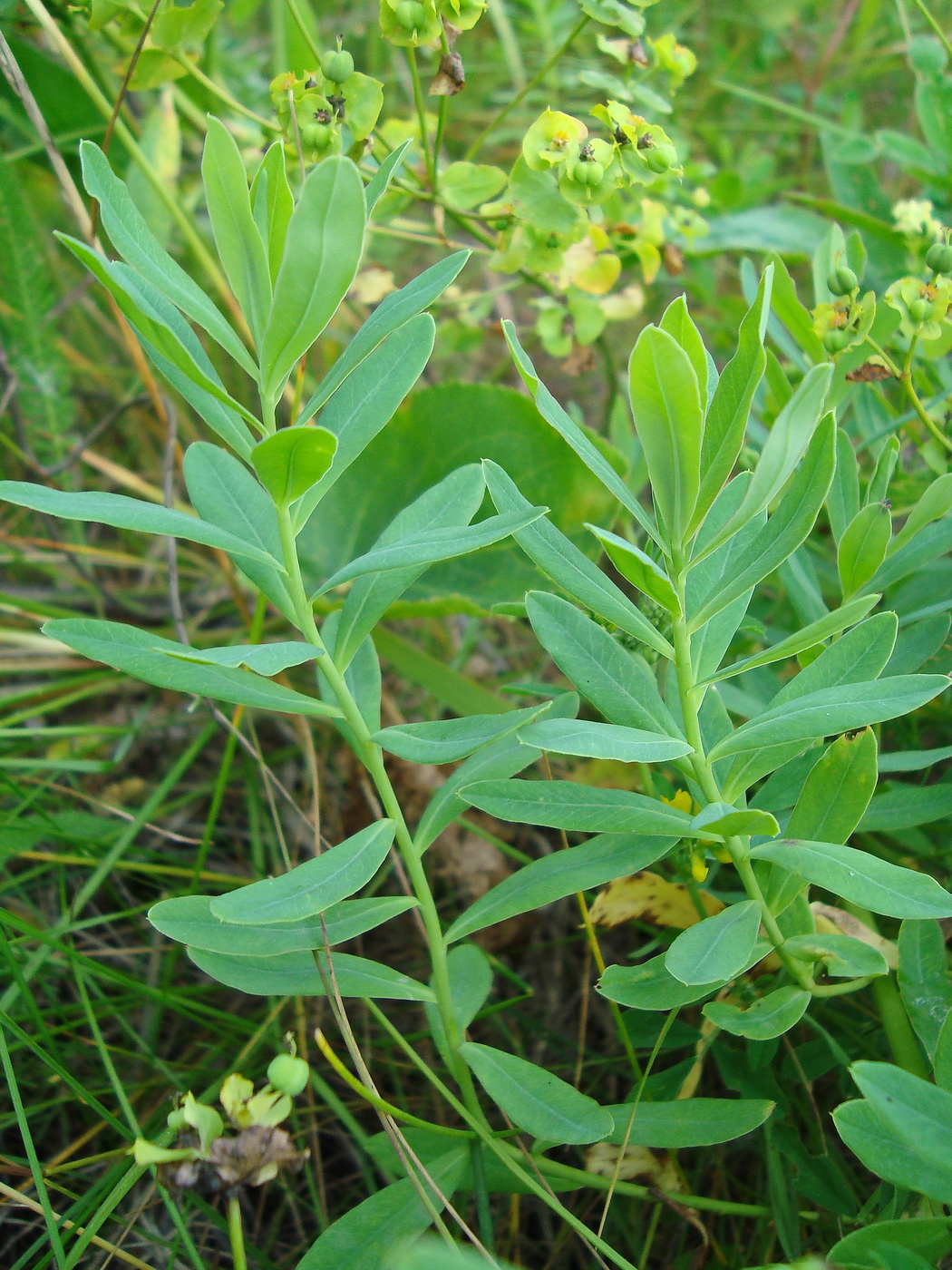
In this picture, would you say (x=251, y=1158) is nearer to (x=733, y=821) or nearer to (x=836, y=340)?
(x=733, y=821)

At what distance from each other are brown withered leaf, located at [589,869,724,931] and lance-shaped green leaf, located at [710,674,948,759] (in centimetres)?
27

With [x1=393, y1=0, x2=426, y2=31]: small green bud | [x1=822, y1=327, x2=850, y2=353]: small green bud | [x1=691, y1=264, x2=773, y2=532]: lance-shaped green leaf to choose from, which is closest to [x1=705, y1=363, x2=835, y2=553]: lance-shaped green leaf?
[x1=691, y1=264, x2=773, y2=532]: lance-shaped green leaf

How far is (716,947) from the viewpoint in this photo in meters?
0.71

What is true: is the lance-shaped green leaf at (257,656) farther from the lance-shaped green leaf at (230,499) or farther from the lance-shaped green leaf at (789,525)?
the lance-shaped green leaf at (789,525)

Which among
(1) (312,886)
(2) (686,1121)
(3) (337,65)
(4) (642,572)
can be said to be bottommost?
(2) (686,1121)

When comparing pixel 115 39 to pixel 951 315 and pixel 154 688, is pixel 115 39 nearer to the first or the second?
pixel 154 688

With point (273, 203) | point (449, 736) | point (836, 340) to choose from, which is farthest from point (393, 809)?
point (836, 340)

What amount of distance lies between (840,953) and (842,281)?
653 millimetres

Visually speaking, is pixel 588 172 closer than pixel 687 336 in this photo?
No

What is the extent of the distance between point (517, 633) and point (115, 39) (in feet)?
3.81

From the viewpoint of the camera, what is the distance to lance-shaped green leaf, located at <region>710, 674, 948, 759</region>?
694 mm

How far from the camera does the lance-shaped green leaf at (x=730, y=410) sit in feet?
2.19

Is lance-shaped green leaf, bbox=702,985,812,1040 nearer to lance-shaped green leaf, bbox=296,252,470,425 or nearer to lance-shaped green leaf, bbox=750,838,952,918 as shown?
lance-shaped green leaf, bbox=750,838,952,918

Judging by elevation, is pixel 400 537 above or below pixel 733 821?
above
